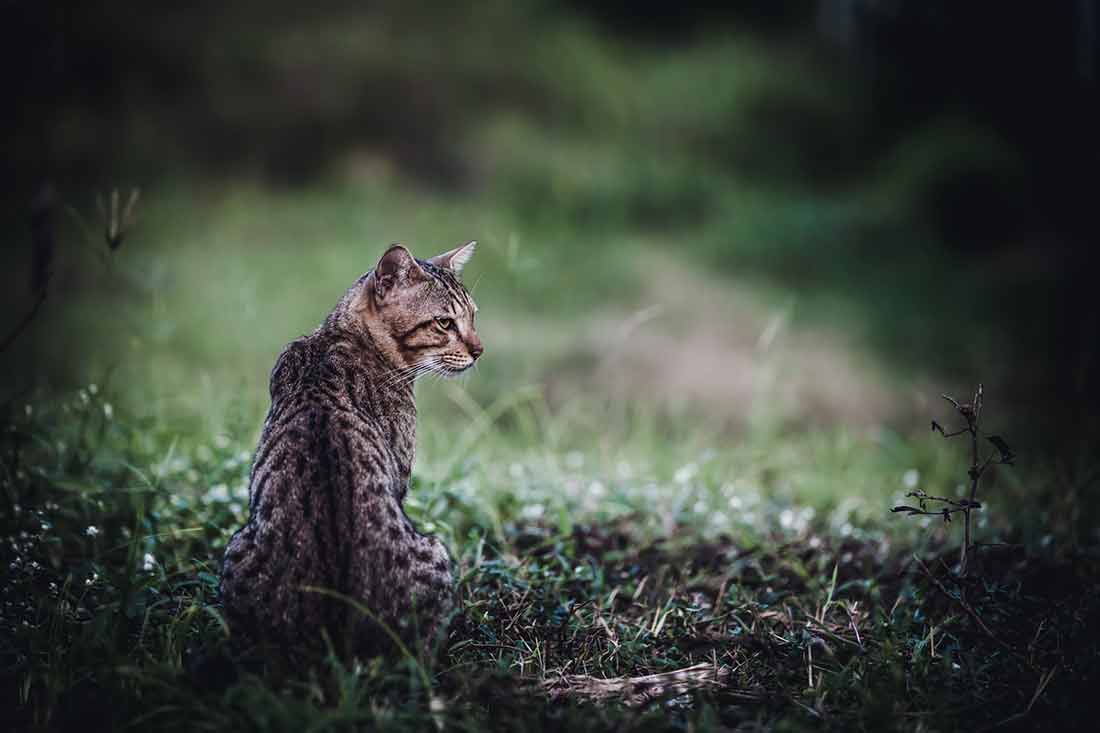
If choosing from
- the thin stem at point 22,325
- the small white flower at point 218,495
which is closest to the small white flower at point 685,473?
the small white flower at point 218,495

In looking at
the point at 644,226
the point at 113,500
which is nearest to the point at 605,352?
the point at 644,226

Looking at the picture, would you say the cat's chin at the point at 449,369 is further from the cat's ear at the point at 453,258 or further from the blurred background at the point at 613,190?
the blurred background at the point at 613,190

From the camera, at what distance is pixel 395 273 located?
2.97 meters

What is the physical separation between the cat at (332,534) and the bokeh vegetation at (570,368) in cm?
14

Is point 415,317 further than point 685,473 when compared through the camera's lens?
No

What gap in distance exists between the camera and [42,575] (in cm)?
290

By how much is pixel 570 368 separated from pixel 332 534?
15.7ft

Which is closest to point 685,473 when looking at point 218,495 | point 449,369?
point 449,369

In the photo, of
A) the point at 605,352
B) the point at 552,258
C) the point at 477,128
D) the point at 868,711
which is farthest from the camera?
the point at 477,128

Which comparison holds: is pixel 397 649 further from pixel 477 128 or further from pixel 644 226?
pixel 477 128

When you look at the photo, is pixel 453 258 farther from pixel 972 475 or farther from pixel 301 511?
pixel 972 475

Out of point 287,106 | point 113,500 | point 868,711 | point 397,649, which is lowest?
point 868,711

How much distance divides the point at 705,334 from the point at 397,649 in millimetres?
5449

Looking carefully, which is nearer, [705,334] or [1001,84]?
[705,334]
